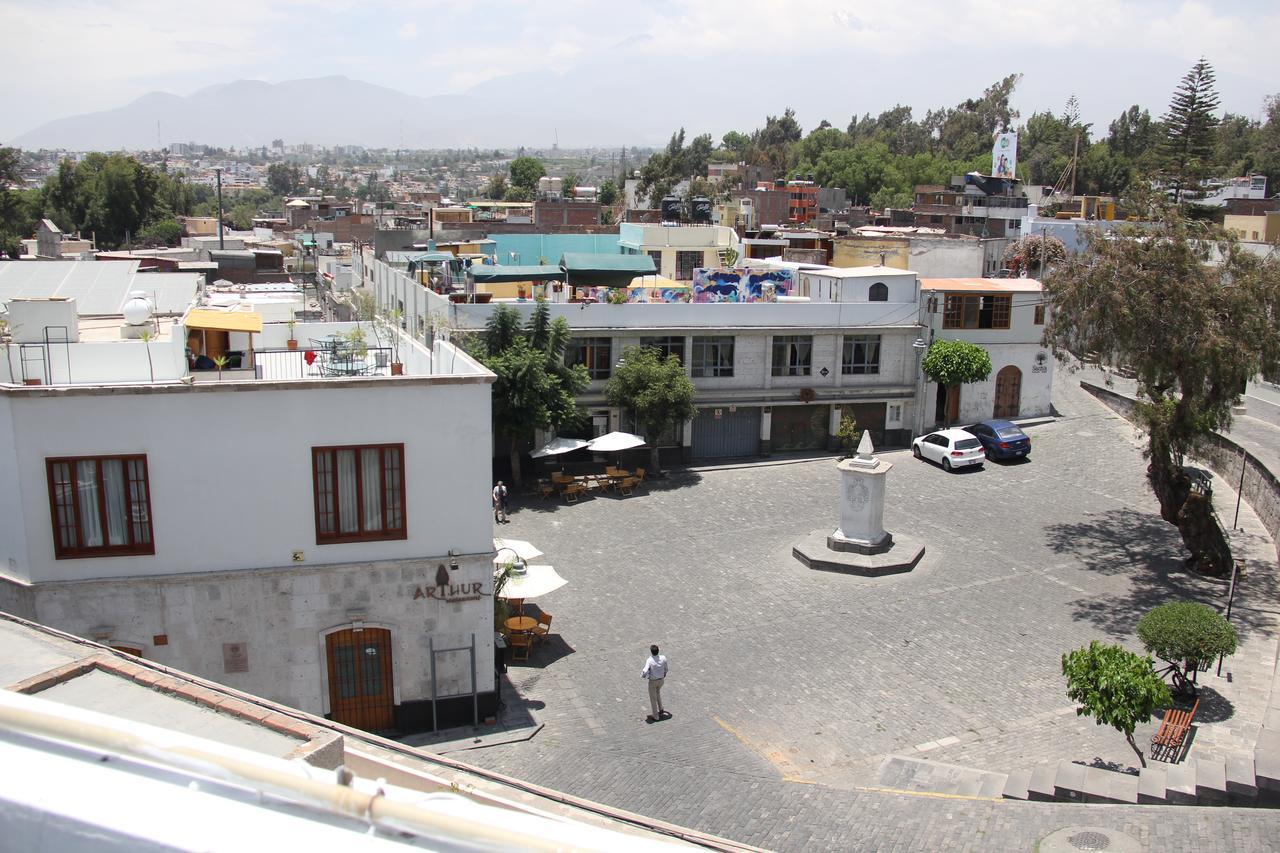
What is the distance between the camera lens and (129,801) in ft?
9.49

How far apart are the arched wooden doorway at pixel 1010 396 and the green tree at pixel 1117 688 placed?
70.9 feet

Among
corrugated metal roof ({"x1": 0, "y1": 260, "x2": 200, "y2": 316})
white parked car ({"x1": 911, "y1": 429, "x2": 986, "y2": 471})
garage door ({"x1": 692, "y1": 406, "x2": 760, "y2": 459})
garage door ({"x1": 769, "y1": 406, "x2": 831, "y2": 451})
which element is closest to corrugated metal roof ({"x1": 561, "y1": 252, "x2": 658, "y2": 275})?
garage door ({"x1": 692, "y1": 406, "x2": 760, "y2": 459})

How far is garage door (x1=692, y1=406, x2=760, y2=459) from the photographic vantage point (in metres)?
32.3

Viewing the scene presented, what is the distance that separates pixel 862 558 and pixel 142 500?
571 inches

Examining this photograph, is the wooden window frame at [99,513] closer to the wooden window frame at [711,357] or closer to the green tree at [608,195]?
the wooden window frame at [711,357]

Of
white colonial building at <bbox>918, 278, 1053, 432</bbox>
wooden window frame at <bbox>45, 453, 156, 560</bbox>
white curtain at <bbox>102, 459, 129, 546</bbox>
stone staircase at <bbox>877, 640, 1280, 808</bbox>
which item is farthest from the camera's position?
white colonial building at <bbox>918, 278, 1053, 432</bbox>

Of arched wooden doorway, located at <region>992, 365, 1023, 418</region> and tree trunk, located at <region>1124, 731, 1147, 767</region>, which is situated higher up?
arched wooden doorway, located at <region>992, 365, 1023, 418</region>

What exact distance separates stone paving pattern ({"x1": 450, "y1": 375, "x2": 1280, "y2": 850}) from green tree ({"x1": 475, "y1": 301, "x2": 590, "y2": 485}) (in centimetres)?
222

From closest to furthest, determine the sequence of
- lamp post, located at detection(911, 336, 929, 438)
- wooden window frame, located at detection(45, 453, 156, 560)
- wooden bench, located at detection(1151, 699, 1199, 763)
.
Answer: wooden window frame, located at detection(45, 453, 156, 560)
wooden bench, located at detection(1151, 699, 1199, 763)
lamp post, located at detection(911, 336, 929, 438)

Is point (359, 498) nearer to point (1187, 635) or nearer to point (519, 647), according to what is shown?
point (519, 647)

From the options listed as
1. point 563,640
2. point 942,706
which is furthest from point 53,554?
point 942,706

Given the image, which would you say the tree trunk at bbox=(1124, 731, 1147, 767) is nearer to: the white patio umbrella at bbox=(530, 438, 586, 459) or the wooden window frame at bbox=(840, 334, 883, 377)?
the white patio umbrella at bbox=(530, 438, 586, 459)

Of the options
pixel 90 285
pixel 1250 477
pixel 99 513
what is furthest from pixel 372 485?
pixel 1250 477

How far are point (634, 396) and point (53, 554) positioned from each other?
17.7 metres
